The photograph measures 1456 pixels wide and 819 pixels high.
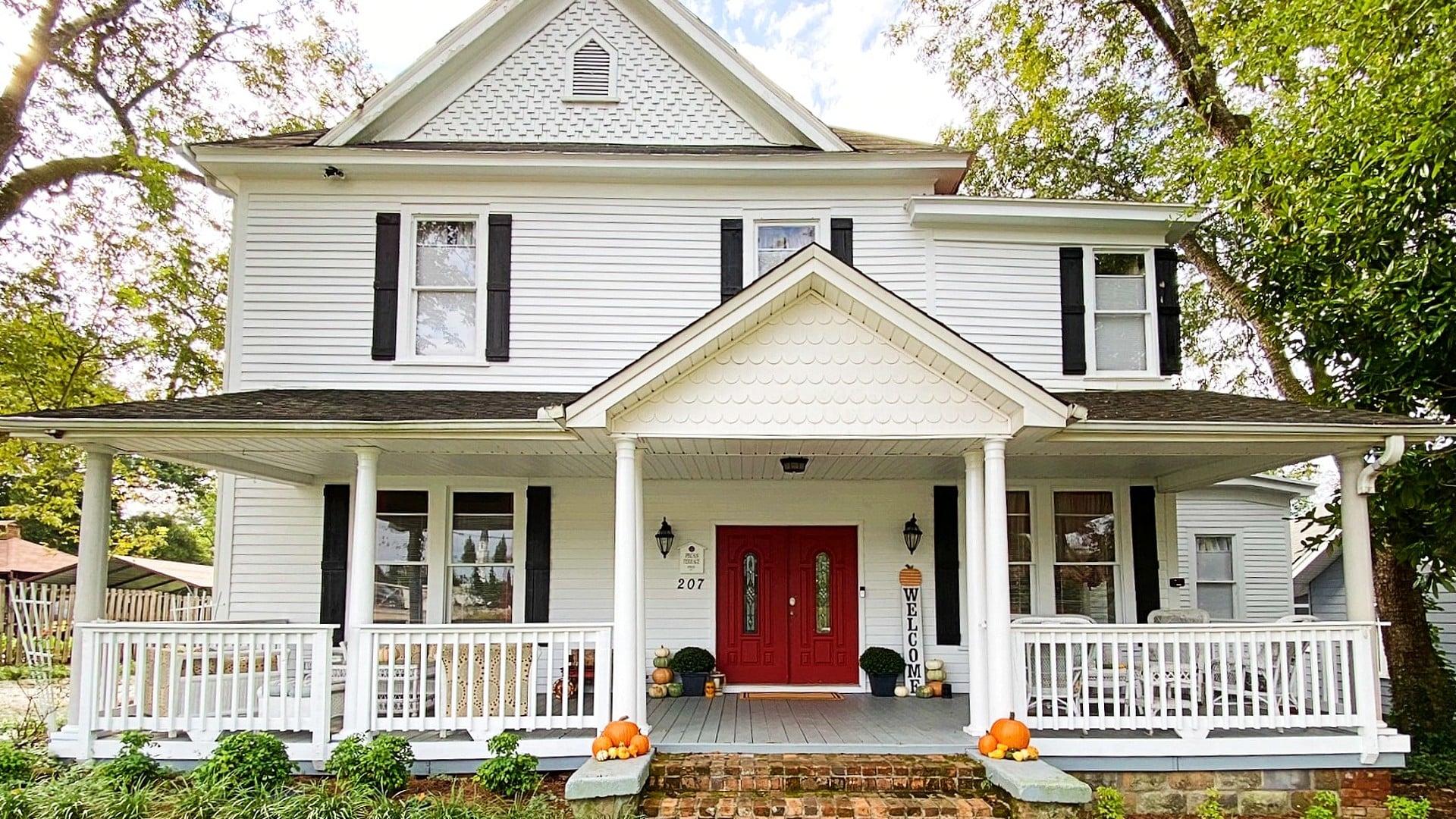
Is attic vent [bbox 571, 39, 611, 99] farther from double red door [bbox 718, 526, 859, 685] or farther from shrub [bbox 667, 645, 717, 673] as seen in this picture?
shrub [bbox 667, 645, 717, 673]

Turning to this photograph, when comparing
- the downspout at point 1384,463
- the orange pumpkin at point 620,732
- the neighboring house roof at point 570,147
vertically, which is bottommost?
the orange pumpkin at point 620,732

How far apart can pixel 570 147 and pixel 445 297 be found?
2.24m

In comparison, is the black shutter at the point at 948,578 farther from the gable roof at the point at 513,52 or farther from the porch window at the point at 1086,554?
the gable roof at the point at 513,52

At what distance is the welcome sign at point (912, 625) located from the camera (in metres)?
9.75

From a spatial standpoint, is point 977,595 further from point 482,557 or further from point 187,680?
point 187,680

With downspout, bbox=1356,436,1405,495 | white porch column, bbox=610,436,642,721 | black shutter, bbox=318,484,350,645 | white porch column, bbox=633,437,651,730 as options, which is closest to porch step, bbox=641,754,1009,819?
white porch column, bbox=633,437,651,730

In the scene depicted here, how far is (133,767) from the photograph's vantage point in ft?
22.1

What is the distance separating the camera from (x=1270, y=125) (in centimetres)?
1020

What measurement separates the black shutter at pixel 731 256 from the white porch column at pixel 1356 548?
6062mm

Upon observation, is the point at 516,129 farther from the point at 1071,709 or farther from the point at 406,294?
the point at 1071,709

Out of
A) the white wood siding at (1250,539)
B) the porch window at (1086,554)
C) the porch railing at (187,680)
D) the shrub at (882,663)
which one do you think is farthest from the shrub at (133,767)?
the white wood siding at (1250,539)

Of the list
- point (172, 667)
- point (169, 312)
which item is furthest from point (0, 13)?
point (172, 667)

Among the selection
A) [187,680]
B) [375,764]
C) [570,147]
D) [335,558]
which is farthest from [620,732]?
[570,147]

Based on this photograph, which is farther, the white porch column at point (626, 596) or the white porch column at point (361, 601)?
the white porch column at point (361, 601)
